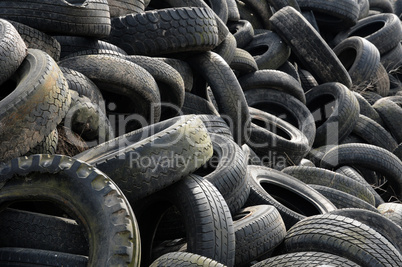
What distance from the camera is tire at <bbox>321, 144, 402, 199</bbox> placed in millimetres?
5980

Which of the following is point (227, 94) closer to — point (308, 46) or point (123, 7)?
point (123, 7)

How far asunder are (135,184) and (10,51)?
1159mm

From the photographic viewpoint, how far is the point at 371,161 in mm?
5980

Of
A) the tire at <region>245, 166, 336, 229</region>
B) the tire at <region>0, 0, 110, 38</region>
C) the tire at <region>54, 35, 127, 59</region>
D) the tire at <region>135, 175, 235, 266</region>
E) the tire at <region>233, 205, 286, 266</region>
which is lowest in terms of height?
the tire at <region>245, 166, 336, 229</region>

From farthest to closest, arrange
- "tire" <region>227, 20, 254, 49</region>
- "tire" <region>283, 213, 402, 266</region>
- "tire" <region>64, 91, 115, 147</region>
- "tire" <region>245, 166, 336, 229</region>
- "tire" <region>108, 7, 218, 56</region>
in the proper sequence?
1. "tire" <region>227, 20, 254, 49</region>
2. "tire" <region>108, 7, 218, 56</region>
3. "tire" <region>245, 166, 336, 229</region>
4. "tire" <region>64, 91, 115, 147</region>
5. "tire" <region>283, 213, 402, 266</region>

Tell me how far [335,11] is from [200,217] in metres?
6.53

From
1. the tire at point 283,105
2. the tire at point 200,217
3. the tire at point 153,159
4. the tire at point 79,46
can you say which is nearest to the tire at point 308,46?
the tire at point 283,105

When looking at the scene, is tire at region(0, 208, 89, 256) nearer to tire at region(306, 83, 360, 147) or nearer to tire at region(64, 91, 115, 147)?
tire at region(64, 91, 115, 147)

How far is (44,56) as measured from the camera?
11.7ft

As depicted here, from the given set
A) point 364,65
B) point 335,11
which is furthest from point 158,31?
point 335,11

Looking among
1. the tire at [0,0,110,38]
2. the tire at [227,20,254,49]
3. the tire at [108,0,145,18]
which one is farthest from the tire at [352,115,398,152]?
the tire at [0,0,110,38]

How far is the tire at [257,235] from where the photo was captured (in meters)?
3.35

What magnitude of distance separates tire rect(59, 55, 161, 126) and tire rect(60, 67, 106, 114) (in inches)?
4.1

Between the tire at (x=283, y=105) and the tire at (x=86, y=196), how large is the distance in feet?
13.2
